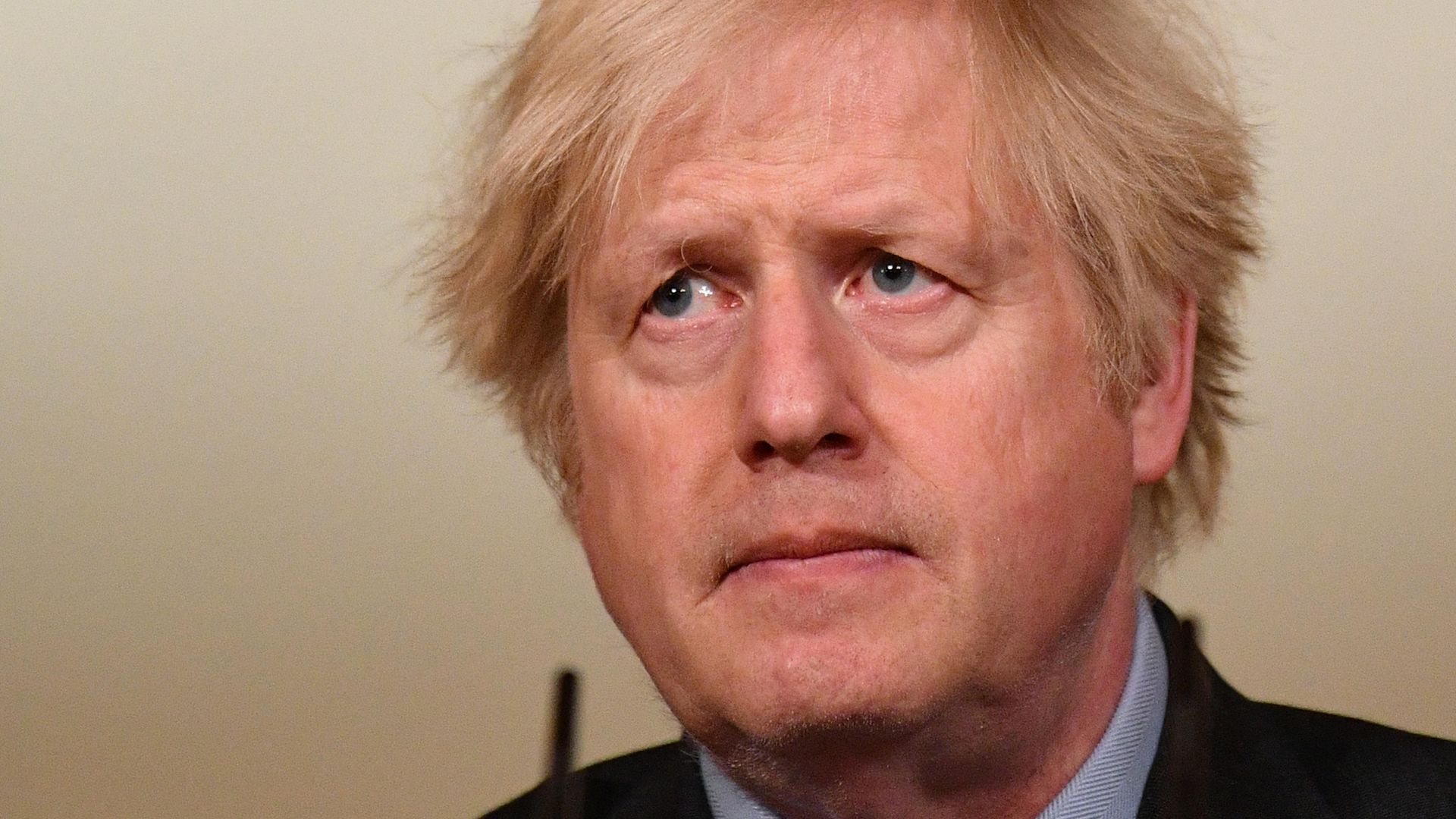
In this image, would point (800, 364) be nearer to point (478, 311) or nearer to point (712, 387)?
point (712, 387)

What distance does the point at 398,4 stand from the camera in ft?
8.43

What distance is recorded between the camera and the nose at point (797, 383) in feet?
5.19

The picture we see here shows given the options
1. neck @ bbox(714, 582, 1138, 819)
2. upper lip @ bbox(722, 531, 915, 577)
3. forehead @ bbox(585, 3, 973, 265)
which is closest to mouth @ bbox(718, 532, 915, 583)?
upper lip @ bbox(722, 531, 915, 577)

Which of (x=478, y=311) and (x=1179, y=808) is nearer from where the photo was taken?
(x=1179, y=808)

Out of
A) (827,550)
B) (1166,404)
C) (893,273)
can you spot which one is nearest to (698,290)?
(893,273)

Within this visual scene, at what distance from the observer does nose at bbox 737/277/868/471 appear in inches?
62.3

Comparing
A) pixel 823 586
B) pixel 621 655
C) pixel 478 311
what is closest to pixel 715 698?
pixel 823 586

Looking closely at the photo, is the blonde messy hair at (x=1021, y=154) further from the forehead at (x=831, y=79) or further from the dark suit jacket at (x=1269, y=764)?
the dark suit jacket at (x=1269, y=764)

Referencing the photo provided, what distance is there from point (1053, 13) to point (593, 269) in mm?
440

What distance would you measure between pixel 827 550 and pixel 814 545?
0.01 metres

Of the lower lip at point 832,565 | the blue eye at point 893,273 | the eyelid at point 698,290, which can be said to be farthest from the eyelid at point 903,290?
the lower lip at point 832,565

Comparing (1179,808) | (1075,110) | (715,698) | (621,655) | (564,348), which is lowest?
(621,655)

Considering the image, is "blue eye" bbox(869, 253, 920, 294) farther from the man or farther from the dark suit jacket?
the dark suit jacket

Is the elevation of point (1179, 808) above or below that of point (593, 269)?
below
